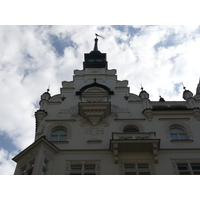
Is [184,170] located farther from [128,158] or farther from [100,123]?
[100,123]

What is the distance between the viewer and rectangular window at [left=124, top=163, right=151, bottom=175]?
16.9 metres

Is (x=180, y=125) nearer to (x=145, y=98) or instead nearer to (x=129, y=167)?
(x=145, y=98)

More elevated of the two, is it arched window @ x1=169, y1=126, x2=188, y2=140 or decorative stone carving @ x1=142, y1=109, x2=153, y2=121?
decorative stone carving @ x1=142, y1=109, x2=153, y2=121

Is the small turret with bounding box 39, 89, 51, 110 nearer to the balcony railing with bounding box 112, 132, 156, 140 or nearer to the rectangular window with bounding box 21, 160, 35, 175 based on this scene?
the rectangular window with bounding box 21, 160, 35, 175

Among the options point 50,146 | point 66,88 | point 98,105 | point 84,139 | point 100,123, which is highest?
point 66,88

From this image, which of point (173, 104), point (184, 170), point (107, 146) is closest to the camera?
point (184, 170)

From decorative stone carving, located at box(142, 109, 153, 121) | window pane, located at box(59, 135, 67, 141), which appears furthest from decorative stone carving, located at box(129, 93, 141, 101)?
window pane, located at box(59, 135, 67, 141)

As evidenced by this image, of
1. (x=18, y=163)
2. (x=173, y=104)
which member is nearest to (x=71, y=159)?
(x=18, y=163)

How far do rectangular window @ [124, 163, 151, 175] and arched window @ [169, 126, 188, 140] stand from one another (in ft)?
11.8

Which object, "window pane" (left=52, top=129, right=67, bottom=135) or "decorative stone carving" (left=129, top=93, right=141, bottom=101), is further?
"decorative stone carving" (left=129, top=93, right=141, bottom=101)

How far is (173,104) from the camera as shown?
2316 cm

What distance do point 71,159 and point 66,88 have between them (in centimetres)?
837

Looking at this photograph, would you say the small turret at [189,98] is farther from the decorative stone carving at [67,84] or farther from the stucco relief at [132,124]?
the decorative stone carving at [67,84]

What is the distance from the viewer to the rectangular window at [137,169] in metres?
16.9
